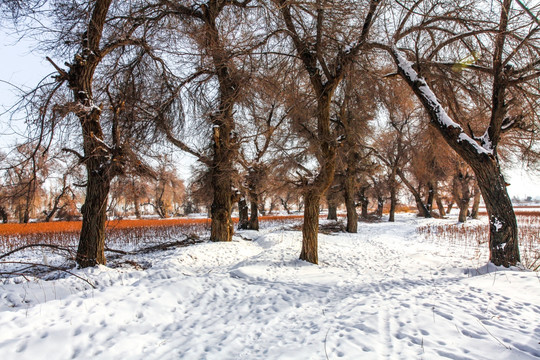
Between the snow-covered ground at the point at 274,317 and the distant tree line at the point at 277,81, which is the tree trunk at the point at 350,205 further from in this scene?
the snow-covered ground at the point at 274,317

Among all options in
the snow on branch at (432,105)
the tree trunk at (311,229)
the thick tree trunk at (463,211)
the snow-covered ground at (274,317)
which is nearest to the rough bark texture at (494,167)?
the snow on branch at (432,105)

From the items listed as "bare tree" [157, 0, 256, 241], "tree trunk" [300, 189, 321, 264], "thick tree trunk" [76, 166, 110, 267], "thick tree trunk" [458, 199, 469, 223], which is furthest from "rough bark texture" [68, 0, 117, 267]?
"thick tree trunk" [458, 199, 469, 223]

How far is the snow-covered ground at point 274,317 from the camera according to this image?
262 cm

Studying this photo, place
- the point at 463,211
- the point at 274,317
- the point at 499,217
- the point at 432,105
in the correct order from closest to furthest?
1. the point at 274,317
2. the point at 499,217
3. the point at 432,105
4. the point at 463,211

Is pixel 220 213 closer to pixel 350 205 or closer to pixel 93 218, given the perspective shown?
pixel 93 218

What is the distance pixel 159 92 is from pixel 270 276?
6299mm

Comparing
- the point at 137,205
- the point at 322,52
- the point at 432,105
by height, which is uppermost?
the point at 322,52

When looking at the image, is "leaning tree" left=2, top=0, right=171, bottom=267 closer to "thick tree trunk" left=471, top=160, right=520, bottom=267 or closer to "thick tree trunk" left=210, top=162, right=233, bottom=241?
"thick tree trunk" left=210, top=162, right=233, bottom=241

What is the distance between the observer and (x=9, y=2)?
16.5 ft

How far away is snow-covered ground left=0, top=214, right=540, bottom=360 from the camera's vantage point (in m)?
2.62

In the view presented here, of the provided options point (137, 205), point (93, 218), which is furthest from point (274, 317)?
point (137, 205)

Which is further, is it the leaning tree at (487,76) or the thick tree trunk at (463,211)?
the thick tree trunk at (463,211)

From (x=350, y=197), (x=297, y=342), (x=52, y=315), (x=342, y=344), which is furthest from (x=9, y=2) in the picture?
(x=350, y=197)

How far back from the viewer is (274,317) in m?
3.61
